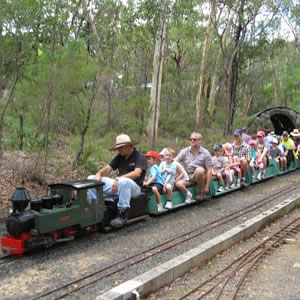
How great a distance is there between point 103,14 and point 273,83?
1385 inches

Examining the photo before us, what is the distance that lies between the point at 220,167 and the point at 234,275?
18.0 ft

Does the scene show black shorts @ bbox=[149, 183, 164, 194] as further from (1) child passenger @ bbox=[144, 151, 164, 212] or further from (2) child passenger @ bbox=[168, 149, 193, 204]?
(2) child passenger @ bbox=[168, 149, 193, 204]

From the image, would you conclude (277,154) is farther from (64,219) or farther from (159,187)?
(64,219)

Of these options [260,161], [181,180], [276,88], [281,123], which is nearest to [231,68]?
[281,123]

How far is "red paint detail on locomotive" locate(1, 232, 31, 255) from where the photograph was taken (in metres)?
5.60

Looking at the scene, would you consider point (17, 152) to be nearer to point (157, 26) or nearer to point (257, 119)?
point (157, 26)

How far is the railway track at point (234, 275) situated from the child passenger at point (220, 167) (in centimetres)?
321

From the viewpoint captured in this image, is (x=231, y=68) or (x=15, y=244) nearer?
(x=15, y=244)

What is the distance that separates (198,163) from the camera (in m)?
9.41

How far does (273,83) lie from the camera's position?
4897cm

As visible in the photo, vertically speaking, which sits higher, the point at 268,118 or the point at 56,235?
the point at 268,118

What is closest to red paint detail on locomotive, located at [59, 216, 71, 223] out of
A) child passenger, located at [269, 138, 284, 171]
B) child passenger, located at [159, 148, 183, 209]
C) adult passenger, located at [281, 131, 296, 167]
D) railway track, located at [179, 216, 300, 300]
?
railway track, located at [179, 216, 300, 300]

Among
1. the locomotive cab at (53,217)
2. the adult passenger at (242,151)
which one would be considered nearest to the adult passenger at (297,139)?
the adult passenger at (242,151)

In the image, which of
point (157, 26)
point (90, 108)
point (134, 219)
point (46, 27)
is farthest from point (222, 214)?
point (157, 26)
